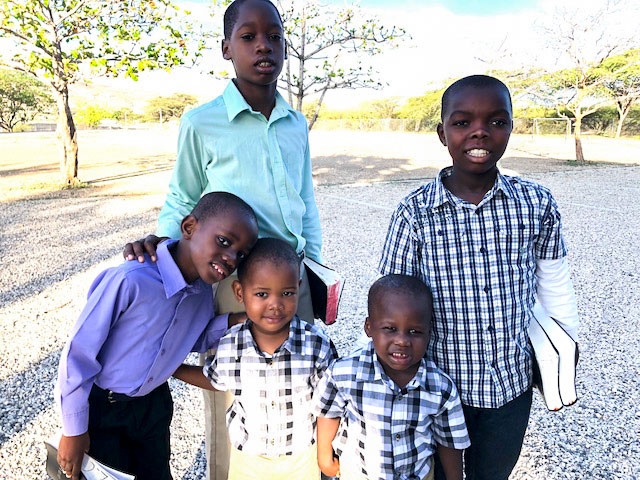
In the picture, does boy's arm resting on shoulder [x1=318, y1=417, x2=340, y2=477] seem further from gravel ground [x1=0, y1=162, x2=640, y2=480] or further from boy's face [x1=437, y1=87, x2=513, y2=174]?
gravel ground [x1=0, y1=162, x2=640, y2=480]

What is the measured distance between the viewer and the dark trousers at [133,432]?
5.18 ft

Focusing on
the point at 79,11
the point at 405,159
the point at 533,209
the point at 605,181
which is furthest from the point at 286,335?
the point at 405,159

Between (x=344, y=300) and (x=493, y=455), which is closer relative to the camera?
(x=493, y=455)

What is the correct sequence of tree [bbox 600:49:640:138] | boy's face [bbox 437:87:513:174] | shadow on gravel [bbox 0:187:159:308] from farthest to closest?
tree [bbox 600:49:640:138], shadow on gravel [bbox 0:187:159:308], boy's face [bbox 437:87:513:174]

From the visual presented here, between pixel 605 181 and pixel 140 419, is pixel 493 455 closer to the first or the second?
pixel 140 419

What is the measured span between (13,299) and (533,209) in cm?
460

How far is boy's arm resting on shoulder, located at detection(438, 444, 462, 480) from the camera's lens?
1.49 meters

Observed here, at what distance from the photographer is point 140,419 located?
1654 millimetres

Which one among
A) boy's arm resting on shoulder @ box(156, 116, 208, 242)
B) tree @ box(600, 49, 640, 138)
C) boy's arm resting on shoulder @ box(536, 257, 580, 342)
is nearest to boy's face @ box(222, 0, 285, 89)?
boy's arm resting on shoulder @ box(156, 116, 208, 242)

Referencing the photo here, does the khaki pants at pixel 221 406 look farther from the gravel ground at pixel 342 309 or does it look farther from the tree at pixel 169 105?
the tree at pixel 169 105

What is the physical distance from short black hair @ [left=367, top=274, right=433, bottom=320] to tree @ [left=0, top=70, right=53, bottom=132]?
42278 millimetres

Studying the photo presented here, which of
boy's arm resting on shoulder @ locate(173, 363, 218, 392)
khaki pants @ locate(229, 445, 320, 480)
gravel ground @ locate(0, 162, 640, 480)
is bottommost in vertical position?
gravel ground @ locate(0, 162, 640, 480)

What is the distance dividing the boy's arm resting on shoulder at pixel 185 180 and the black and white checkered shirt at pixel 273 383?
48 cm

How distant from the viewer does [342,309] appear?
434 cm
